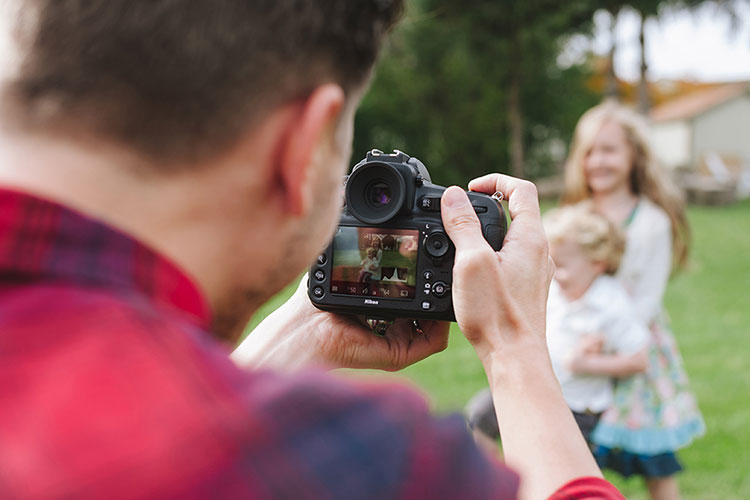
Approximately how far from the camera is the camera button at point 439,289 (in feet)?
5.84

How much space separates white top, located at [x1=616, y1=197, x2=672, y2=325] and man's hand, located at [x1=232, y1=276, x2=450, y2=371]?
2.30 m

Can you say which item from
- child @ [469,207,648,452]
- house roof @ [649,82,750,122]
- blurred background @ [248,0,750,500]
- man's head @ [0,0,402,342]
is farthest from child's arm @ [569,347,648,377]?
house roof @ [649,82,750,122]

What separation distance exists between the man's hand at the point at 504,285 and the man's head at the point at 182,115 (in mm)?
665

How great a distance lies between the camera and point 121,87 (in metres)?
0.74

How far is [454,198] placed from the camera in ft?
5.63

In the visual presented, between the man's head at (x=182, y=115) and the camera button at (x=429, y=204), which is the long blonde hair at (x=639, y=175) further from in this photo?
the man's head at (x=182, y=115)

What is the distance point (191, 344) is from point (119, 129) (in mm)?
223

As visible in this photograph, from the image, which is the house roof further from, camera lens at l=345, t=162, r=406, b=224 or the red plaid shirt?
the red plaid shirt

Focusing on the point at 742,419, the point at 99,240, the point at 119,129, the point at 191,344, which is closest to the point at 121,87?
the point at 119,129

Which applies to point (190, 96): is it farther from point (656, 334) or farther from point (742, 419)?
point (742, 419)

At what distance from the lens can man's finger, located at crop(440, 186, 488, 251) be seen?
5.33ft

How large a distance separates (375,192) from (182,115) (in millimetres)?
1084

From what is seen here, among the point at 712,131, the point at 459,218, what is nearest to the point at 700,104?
the point at 712,131

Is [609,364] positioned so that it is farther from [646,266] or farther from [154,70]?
[154,70]
